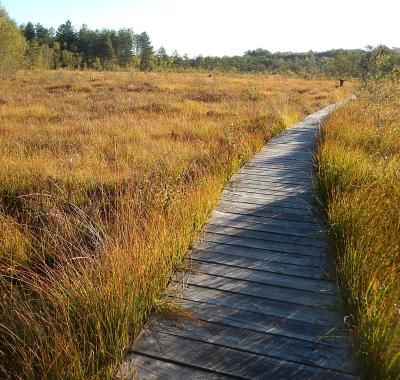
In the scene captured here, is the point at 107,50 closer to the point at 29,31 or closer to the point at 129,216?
the point at 29,31

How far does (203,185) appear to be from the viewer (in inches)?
175

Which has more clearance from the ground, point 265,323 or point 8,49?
point 8,49

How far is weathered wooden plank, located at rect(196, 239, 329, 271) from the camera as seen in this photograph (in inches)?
122

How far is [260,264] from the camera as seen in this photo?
3.10 metres

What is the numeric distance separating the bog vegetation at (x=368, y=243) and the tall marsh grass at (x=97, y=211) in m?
1.25

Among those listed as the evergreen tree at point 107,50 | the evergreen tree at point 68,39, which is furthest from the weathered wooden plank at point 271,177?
the evergreen tree at point 68,39

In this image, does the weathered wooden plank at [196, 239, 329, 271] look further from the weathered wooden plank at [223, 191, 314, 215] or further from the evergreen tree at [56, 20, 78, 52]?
the evergreen tree at [56, 20, 78, 52]

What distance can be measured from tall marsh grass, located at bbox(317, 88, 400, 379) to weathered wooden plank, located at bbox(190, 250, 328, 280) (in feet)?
0.68

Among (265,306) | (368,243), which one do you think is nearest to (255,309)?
(265,306)

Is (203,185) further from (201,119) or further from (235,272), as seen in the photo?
(201,119)

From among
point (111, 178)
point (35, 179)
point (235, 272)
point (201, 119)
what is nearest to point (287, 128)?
point (201, 119)

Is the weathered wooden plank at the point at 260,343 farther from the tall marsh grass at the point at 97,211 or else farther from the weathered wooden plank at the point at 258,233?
the weathered wooden plank at the point at 258,233

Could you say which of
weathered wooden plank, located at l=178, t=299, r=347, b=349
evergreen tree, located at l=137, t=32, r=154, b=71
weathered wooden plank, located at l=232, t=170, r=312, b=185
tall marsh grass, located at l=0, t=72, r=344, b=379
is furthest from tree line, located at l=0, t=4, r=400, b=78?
weathered wooden plank, located at l=178, t=299, r=347, b=349

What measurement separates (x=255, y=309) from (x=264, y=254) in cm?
84
